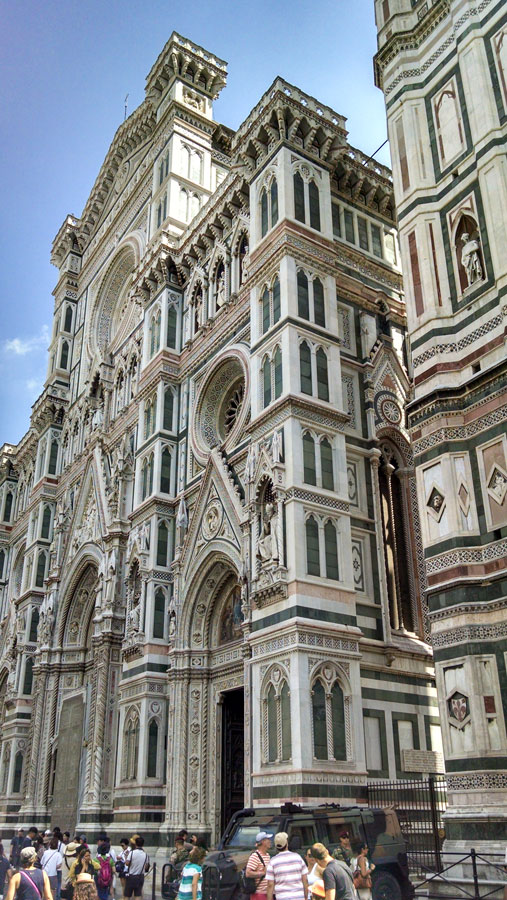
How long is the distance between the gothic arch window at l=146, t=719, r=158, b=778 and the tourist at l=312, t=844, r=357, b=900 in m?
15.7

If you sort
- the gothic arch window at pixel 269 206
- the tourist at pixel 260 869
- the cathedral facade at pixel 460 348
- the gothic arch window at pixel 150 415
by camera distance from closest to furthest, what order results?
the tourist at pixel 260 869
the cathedral facade at pixel 460 348
the gothic arch window at pixel 269 206
the gothic arch window at pixel 150 415

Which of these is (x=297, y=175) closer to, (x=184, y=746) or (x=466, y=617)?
(x=466, y=617)

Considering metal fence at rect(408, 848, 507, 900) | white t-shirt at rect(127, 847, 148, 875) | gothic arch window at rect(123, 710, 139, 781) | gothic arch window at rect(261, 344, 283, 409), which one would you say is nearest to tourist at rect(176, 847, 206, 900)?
metal fence at rect(408, 848, 507, 900)

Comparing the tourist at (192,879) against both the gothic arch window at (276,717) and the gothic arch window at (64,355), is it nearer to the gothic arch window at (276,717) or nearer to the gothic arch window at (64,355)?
the gothic arch window at (276,717)

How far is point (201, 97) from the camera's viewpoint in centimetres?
3678

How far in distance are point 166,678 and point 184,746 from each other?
2357 millimetres

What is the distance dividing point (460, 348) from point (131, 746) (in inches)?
604

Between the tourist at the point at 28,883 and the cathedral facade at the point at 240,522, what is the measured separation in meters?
8.77

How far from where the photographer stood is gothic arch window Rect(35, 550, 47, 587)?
1528 inches

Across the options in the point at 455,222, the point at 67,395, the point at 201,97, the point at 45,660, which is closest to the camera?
the point at 455,222

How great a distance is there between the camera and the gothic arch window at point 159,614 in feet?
83.0

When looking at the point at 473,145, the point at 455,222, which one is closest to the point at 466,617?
the point at 455,222

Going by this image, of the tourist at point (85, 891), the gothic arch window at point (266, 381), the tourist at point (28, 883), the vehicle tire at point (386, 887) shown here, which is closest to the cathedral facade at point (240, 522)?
the gothic arch window at point (266, 381)

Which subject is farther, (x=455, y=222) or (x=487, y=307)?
(x=455, y=222)
